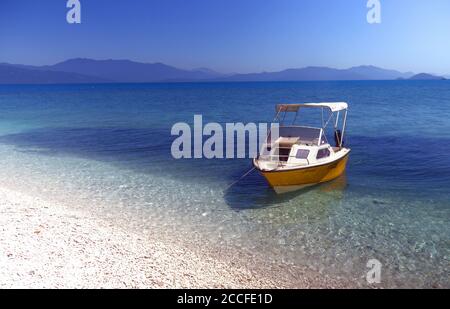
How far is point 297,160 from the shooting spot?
16.1 meters

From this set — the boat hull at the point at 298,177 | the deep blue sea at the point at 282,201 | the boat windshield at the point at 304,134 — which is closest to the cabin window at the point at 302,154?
the boat hull at the point at 298,177

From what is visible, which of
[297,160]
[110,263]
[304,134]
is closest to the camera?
[110,263]

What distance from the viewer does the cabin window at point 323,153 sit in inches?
663

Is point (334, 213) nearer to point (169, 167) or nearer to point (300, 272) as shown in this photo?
point (300, 272)

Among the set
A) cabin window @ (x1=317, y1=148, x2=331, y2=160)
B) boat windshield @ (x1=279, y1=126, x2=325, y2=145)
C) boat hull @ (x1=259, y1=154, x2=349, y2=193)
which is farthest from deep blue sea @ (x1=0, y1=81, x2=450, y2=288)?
boat windshield @ (x1=279, y1=126, x2=325, y2=145)

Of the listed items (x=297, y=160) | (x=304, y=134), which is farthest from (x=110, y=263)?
(x=304, y=134)

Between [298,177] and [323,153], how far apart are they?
230 centimetres

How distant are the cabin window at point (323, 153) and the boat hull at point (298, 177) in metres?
0.45

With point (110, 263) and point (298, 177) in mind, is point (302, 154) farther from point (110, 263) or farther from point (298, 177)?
point (110, 263)

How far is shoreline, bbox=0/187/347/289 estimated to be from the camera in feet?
28.9

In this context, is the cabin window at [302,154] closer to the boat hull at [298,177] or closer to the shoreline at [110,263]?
the boat hull at [298,177]

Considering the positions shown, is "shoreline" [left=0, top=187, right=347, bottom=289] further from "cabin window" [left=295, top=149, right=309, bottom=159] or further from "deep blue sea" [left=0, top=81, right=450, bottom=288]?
"cabin window" [left=295, top=149, right=309, bottom=159]

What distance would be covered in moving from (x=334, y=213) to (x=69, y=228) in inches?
385

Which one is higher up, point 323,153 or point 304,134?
point 304,134
